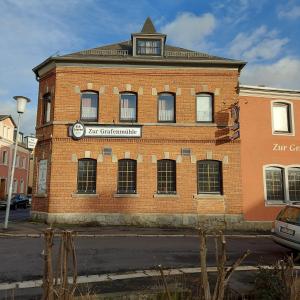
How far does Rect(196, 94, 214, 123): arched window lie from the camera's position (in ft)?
60.1

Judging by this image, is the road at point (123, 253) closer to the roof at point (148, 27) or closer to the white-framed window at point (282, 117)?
the white-framed window at point (282, 117)

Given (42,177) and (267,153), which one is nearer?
(267,153)

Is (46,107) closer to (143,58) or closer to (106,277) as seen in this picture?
(143,58)

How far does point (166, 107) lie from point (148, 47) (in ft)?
11.9

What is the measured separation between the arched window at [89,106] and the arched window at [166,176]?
13.6ft

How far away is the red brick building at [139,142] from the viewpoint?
1733 centimetres

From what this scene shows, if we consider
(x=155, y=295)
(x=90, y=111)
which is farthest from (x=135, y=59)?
(x=155, y=295)

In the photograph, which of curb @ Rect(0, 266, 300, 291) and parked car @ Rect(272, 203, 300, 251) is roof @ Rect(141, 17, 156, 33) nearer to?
parked car @ Rect(272, 203, 300, 251)

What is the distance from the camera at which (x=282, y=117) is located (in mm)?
18938

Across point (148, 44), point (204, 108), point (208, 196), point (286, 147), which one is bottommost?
point (208, 196)

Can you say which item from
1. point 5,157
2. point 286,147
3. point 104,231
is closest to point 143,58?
point 286,147

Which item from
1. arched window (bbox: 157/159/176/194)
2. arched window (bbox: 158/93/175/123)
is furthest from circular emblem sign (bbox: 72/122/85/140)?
arched window (bbox: 157/159/176/194)

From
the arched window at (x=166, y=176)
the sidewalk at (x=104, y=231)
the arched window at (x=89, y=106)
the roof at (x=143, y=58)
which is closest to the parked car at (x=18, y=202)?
the roof at (x=143, y=58)

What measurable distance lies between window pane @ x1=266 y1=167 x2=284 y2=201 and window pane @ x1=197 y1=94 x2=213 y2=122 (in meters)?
4.14
